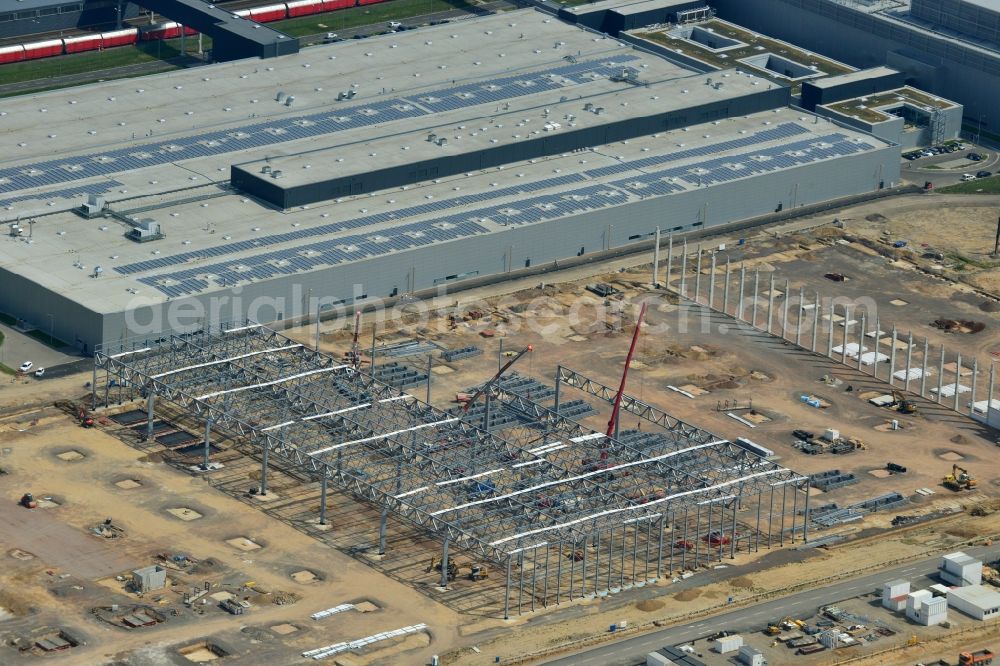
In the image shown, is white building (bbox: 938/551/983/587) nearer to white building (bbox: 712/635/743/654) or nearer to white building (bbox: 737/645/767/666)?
white building (bbox: 712/635/743/654)

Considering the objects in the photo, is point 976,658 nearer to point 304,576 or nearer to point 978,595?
point 978,595

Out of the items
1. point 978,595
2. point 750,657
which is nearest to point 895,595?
point 978,595

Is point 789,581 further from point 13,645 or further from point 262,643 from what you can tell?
point 13,645

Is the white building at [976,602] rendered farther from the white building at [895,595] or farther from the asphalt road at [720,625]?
the asphalt road at [720,625]

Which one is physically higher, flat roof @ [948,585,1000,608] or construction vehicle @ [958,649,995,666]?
flat roof @ [948,585,1000,608]

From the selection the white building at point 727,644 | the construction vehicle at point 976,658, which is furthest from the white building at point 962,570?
the white building at point 727,644

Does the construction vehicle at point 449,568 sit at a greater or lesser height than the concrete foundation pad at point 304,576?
greater

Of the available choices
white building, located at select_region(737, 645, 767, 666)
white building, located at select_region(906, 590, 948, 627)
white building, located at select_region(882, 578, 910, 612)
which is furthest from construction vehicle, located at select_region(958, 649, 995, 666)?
white building, located at select_region(737, 645, 767, 666)

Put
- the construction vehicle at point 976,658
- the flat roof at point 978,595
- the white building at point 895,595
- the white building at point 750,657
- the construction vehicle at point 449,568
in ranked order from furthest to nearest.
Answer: the construction vehicle at point 449,568
the flat roof at point 978,595
the white building at point 895,595
the construction vehicle at point 976,658
the white building at point 750,657
